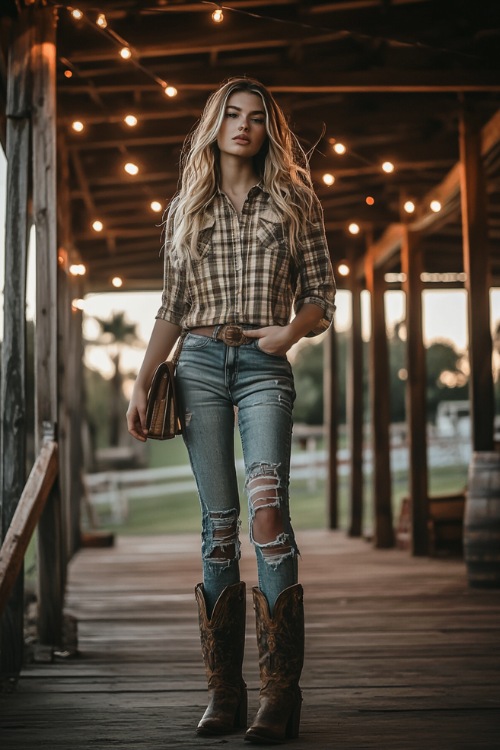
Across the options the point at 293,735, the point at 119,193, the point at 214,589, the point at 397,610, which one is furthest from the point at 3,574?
the point at 119,193

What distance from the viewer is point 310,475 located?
19.5m

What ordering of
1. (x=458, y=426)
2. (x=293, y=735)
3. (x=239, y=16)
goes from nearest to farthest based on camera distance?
(x=293, y=735) < (x=239, y=16) < (x=458, y=426)

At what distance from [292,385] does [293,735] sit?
89 centimetres

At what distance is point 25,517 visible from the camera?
11.2 ft

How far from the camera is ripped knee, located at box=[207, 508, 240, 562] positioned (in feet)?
8.59

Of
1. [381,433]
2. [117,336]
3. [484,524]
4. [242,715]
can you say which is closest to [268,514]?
[242,715]

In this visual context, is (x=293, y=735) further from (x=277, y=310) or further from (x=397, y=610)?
(x=397, y=610)

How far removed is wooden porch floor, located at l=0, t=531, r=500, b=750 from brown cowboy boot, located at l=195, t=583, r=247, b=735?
0.05 meters

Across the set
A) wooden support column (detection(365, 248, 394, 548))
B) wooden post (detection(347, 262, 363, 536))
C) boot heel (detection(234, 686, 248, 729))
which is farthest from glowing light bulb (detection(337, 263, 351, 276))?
boot heel (detection(234, 686, 248, 729))

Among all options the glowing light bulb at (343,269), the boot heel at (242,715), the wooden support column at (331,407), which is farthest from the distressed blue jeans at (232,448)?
the wooden support column at (331,407)

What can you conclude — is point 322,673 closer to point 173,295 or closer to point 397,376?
point 173,295

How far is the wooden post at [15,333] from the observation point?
3.71m

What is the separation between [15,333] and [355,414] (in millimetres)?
6458

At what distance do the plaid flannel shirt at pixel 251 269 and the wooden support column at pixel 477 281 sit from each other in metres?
3.77
